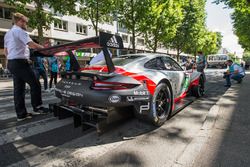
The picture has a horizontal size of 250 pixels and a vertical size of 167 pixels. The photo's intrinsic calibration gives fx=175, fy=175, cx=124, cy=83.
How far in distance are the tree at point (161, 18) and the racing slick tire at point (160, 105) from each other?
1430 cm

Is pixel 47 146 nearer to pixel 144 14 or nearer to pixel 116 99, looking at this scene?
pixel 116 99

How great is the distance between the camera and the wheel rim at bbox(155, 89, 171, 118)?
328cm

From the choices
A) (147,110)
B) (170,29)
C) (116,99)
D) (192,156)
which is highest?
(170,29)

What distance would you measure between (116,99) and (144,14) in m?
14.9

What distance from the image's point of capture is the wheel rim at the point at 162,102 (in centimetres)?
328

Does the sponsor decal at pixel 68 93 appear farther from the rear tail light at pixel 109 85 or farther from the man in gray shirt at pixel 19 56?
the man in gray shirt at pixel 19 56

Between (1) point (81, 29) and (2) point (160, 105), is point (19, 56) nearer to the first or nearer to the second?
(2) point (160, 105)

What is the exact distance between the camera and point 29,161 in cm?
214

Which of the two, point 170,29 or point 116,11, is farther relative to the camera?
point 170,29

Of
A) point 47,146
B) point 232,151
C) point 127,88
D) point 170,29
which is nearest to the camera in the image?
point 232,151

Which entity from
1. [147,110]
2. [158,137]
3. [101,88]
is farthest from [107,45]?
[158,137]

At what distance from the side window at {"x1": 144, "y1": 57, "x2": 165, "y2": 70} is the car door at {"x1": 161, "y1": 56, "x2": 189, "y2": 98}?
14cm

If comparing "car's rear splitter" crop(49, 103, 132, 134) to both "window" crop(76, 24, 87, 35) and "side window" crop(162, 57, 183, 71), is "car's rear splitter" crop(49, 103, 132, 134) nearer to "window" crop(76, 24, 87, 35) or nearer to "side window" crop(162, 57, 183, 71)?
"side window" crop(162, 57, 183, 71)

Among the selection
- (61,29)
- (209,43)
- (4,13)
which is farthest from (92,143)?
(209,43)
